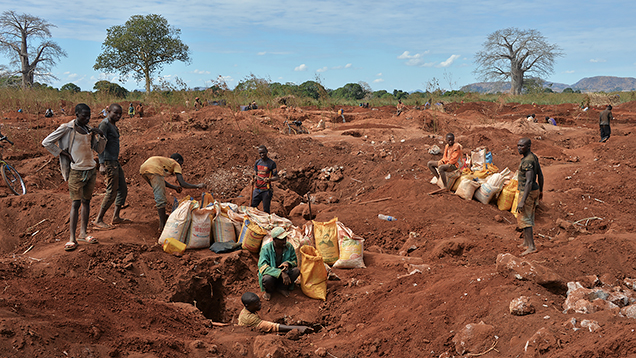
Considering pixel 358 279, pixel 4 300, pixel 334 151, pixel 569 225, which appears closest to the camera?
pixel 4 300

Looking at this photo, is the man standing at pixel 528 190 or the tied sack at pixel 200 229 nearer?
the man standing at pixel 528 190

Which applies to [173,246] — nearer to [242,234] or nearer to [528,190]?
[242,234]

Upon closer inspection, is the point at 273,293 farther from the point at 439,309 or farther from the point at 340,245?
the point at 439,309

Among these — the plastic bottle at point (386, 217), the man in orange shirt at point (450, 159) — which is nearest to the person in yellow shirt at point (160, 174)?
the plastic bottle at point (386, 217)

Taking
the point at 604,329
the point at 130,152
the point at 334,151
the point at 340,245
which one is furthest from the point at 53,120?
the point at 604,329

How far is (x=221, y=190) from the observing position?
363 inches

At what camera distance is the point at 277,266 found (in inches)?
188

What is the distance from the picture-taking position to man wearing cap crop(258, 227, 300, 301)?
458cm

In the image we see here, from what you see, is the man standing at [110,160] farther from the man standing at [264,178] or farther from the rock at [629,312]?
the rock at [629,312]

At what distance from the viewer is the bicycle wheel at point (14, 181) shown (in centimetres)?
795

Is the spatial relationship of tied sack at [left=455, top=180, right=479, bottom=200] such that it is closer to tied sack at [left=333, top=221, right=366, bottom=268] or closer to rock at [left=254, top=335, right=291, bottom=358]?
tied sack at [left=333, top=221, right=366, bottom=268]

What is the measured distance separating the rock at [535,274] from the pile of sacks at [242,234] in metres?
2.00

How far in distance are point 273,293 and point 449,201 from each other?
428 cm

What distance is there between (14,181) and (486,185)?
352 inches
